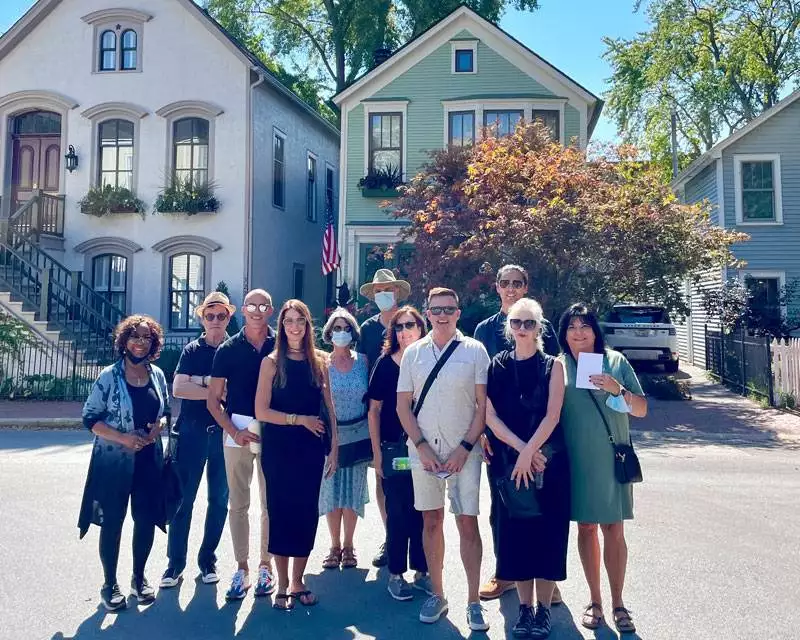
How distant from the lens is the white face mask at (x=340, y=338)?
201 inches

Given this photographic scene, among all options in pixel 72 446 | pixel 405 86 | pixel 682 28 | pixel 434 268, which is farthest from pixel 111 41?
pixel 682 28

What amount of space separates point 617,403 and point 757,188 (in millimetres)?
19162

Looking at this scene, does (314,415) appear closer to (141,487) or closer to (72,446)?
(141,487)

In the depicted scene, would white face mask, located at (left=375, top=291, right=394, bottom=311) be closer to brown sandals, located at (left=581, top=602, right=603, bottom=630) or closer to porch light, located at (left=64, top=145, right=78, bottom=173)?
brown sandals, located at (left=581, top=602, right=603, bottom=630)

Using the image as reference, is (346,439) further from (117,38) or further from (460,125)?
(117,38)

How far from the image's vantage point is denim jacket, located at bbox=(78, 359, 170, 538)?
14.8 ft

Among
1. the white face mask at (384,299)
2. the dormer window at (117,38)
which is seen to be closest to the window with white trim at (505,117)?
the dormer window at (117,38)

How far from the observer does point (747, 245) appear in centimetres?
2031

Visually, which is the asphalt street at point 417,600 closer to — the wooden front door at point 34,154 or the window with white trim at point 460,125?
the window with white trim at point 460,125

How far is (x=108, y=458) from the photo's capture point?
454cm

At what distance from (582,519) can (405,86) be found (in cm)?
1731

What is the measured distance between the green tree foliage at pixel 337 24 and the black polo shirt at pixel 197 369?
27769 millimetres

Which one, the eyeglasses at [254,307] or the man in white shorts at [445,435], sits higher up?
the eyeglasses at [254,307]

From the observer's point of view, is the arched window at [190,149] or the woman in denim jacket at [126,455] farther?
the arched window at [190,149]
